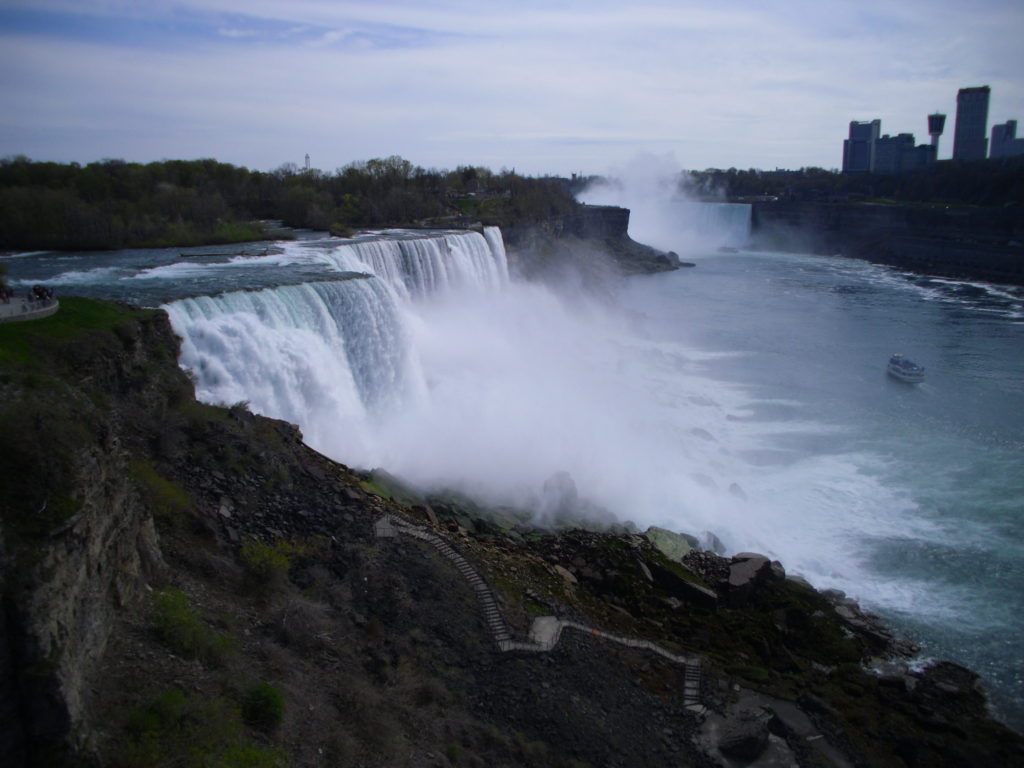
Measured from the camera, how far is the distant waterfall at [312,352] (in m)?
13.7

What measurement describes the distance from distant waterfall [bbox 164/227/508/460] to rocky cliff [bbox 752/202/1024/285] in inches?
1795

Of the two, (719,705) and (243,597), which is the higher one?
(243,597)

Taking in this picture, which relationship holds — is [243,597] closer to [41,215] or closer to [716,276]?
[41,215]

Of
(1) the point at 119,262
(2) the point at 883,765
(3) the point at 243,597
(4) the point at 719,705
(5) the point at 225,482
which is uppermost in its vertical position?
(1) the point at 119,262

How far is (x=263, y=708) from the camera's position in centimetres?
682

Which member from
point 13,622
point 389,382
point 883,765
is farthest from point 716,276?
point 13,622

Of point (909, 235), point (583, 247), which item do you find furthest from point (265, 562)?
point (909, 235)

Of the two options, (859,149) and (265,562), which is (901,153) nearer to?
(859,149)

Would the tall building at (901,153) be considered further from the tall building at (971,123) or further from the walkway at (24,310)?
the walkway at (24,310)

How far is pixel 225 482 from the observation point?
10.1 m

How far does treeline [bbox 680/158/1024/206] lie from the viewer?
65500 millimetres

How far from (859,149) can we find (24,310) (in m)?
128

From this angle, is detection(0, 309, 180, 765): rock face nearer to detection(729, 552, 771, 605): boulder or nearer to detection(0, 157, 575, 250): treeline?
detection(729, 552, 771, 605): boulder

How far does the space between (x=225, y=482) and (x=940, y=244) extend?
57765 millimetres
